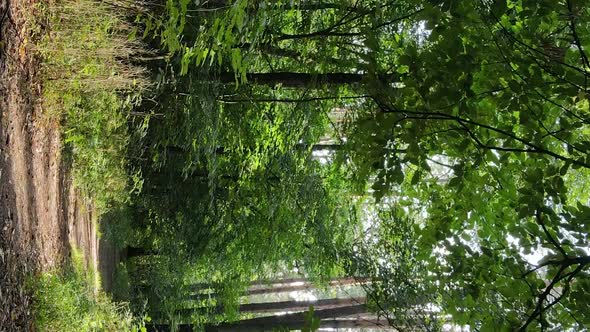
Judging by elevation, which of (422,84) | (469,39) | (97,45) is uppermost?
(97,45)

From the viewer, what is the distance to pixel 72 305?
6.81 m

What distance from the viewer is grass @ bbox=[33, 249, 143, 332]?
6332mm

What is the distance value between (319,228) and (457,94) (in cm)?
775

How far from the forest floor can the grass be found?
155 mm

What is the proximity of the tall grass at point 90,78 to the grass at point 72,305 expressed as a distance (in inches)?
55.3

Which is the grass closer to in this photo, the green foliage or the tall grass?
the tall grass

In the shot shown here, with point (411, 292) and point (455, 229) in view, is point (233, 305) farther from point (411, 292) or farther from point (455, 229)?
point (455, 229)

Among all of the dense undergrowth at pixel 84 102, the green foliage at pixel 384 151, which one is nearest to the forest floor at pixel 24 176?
the dense undergrowth at pixel 84 102

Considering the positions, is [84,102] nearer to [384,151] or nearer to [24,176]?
[24,176]

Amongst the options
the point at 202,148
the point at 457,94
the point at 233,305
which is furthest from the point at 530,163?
the point at 233,305

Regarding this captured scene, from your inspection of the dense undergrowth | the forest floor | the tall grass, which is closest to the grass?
the dense undergrowth

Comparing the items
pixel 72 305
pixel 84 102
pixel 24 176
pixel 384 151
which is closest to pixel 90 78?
pixel 84 102

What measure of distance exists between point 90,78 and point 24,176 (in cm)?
134

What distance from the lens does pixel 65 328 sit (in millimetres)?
6527
